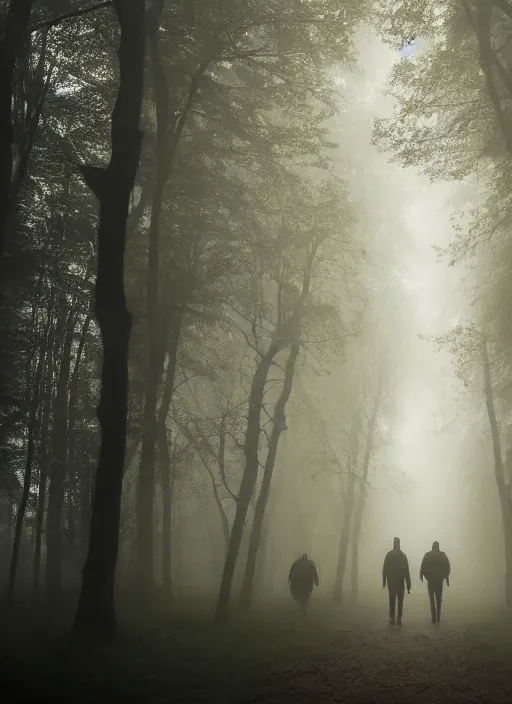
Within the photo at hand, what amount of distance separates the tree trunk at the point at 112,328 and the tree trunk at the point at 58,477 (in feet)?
24.1

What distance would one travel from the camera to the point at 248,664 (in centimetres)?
807

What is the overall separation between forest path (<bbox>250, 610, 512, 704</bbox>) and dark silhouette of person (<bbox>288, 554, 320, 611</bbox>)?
147 inches

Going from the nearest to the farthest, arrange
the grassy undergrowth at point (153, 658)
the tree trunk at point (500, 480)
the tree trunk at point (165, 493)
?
the grassy undergrowth at point (153, 658)
the tree trunk at point (165, 493)
the tree trunk at point (500, 480)

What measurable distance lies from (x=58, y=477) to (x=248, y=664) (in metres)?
9.88

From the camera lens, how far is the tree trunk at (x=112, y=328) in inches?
333

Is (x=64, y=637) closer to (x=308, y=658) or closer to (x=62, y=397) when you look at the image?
(x=308, y=658)

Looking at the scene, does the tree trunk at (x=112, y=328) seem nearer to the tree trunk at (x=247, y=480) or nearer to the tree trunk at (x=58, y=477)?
the tree trunk at (x=247, y=480)

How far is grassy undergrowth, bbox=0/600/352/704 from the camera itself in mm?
6281

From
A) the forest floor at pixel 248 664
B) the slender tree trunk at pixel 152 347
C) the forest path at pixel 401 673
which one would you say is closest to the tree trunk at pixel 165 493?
the slender tree trunk at pixel 152 347

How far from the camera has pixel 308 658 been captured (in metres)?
8.87

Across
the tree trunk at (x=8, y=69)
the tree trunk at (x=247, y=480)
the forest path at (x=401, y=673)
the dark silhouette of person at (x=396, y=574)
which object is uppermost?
the tree trunk at (x=8, y=69)

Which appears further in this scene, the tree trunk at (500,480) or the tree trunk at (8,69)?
the tree trunk at (500,480)

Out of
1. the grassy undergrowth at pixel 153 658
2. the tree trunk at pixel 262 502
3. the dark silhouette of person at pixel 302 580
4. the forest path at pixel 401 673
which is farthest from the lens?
the tree trunk at pixel 262 502

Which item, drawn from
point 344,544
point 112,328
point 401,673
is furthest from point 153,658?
point 344,544
